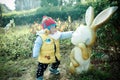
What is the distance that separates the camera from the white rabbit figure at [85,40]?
3.40 m

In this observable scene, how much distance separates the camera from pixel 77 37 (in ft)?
11.3

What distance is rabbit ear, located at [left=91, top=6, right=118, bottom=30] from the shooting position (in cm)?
332

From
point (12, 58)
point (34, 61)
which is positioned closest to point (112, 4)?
point (34, 61)

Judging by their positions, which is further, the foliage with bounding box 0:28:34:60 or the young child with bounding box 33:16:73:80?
the foliage with bounding box 0:28:34:60

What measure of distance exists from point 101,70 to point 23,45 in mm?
1242

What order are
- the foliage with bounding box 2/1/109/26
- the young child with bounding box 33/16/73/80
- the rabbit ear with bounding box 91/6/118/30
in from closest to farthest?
1. the rabbit ear with bounding box 91/6/118/30
2. the young child with bounding box 33/16/73/80
3. the foliage with bounding box 2/1/109/26

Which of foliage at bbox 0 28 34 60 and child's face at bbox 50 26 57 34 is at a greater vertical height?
child's face at bbox 50 26 57 34

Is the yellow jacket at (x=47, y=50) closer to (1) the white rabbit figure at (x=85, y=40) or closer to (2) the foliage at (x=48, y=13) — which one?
(1) the white rabbit figure at (x=85, y=40)

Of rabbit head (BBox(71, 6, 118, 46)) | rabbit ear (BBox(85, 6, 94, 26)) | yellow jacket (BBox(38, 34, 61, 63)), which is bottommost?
yellow jacket (BBox(38, 34, 61, 63))

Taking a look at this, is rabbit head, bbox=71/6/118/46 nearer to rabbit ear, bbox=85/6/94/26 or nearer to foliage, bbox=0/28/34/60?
rabbit ear, bbox=85/6/94/26

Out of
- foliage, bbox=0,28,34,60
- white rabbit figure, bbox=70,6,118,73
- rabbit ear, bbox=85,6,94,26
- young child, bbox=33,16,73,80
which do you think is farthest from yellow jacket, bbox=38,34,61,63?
foliage, bbox=0,28,34,60

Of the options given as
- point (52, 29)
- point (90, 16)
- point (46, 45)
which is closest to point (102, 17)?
point (90, 16)

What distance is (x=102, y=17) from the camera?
3381mm

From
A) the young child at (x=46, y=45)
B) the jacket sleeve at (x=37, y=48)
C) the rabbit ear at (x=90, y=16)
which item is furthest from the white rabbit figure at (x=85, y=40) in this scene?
the jacket sleeve at (x=37, y=48)
